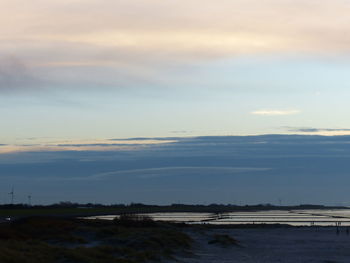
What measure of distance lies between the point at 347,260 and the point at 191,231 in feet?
101

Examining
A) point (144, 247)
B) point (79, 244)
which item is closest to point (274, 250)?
point (144, 247)

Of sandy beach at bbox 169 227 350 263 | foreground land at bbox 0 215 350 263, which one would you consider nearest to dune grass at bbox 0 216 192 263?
foreground land at bbox 0 215 350 263

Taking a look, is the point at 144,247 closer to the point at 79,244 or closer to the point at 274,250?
the point at 79,244

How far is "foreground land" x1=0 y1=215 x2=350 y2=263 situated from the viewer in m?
40.4

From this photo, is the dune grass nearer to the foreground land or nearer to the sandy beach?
the foreground land

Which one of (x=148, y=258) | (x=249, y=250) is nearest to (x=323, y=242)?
(x=249, y=250)

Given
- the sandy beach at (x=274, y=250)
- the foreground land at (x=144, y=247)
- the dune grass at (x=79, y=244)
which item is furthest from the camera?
the sandy beach at (x=274, y=250)

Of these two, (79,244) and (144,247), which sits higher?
(79,244)

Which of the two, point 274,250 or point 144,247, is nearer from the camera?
point 144,247

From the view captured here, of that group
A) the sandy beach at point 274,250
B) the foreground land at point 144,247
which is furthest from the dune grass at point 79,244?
the sandy beach at point 274,250

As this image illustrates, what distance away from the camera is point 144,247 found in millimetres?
51844

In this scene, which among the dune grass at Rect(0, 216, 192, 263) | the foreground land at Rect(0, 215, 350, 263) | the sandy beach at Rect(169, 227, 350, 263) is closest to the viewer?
the dune grass at Rect(0, 216, 192, 263)

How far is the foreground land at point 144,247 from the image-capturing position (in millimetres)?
40438

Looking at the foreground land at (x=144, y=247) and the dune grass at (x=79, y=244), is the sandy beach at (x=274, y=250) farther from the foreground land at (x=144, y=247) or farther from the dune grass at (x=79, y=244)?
the dune grass at (x=79, y=244)
